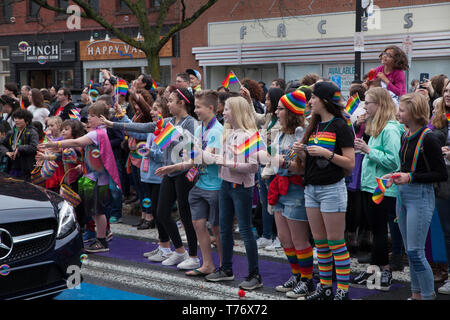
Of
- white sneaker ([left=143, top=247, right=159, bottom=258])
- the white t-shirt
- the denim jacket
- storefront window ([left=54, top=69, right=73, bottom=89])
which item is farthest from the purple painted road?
storefront window ([left=54, top=69, right=73, bottom=89])

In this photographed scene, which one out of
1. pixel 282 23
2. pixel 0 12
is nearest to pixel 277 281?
pixel 282 23

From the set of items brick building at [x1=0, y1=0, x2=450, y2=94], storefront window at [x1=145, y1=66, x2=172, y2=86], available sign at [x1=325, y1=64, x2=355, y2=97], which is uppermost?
brick building at [x1=0, y1=0, x2=450, y2=94]

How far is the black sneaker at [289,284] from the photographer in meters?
5.81

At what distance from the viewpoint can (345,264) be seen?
5.22 m

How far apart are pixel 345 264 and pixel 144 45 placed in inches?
535

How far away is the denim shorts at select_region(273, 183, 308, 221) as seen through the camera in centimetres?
558

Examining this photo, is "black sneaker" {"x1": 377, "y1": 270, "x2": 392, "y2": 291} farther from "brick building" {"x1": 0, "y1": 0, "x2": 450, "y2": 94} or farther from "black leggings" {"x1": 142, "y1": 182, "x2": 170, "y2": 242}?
"brick building" {"x1": 0, "y1": 0, "x2": 450, "y2": 94}

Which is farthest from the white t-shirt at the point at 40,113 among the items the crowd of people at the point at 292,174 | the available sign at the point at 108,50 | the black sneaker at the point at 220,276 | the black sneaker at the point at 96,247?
the available sign at the point at 108,50

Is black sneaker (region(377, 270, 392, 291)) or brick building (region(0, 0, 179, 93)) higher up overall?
brick building (region(0, 0, 179, 93))

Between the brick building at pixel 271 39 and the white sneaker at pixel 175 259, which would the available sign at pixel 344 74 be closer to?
the brick building at pixel 271 39

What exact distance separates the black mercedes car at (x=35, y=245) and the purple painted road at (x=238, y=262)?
2000 millimetres

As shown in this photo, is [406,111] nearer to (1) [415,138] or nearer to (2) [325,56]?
(1) [415,138]

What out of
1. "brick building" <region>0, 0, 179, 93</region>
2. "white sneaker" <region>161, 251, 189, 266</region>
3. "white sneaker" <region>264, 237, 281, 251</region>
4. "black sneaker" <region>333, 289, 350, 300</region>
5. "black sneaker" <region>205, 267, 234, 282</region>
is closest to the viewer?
"black sneaker" <region>333, 289, 350, 300</region>

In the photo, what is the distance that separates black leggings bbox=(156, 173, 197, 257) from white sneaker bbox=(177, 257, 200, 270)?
0.22 feet
